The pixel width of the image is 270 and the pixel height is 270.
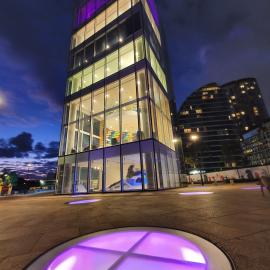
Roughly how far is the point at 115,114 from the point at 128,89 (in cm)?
331

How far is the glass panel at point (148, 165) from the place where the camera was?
13828 millimetres

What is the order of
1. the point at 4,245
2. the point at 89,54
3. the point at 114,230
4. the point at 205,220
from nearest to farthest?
the point at 4,245, the point at 114,230, the point at 205,220, the point at 89,54

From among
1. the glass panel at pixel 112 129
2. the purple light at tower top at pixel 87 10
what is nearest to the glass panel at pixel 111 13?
the purple light at tower top at pixel 87 10

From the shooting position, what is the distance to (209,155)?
9338 centimetres

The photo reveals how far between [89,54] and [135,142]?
53.5 ft

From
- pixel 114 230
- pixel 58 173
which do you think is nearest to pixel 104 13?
pixel 58 173

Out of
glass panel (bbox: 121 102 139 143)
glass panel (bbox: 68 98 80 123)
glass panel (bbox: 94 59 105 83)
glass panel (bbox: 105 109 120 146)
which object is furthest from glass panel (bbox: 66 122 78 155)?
glass panel (bbox: 121 102 139 143)

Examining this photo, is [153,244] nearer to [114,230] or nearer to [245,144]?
[114,230]

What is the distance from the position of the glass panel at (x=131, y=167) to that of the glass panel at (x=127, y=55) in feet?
33.1

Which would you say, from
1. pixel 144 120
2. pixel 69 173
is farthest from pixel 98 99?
pixel 69 173

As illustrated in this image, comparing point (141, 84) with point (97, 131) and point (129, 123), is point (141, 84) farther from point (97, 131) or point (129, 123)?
point (97, 131)

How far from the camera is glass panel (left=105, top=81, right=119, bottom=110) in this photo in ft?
61.5

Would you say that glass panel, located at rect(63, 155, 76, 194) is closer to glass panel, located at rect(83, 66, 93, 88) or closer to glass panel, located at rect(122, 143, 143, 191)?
glass panel, located at rect(122, 143, 143, 191)

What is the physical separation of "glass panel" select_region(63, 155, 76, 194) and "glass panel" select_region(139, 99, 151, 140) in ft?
29.7
